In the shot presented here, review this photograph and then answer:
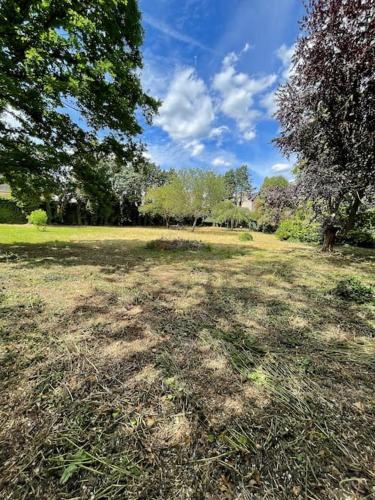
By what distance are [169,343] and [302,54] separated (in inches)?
350

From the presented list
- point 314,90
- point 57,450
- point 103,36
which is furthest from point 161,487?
point 314,90

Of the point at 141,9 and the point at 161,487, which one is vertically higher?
the point at 141,9

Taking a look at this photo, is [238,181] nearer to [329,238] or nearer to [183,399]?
[329,238]

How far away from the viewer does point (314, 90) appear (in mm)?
6883

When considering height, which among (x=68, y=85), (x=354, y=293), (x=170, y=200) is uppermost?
(x=68, y=85)

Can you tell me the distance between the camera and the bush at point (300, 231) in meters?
15.9

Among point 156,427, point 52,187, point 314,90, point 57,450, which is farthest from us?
point 52,187

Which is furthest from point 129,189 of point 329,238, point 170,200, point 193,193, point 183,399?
point 183,399

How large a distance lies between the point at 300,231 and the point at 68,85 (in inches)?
680

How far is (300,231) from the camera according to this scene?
18.0 m

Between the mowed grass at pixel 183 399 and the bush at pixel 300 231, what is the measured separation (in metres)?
13.5

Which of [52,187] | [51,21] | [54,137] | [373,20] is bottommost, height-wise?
[52,187]

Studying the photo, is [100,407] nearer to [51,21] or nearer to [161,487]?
[161,487]

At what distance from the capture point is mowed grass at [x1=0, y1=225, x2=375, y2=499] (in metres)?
1.27
